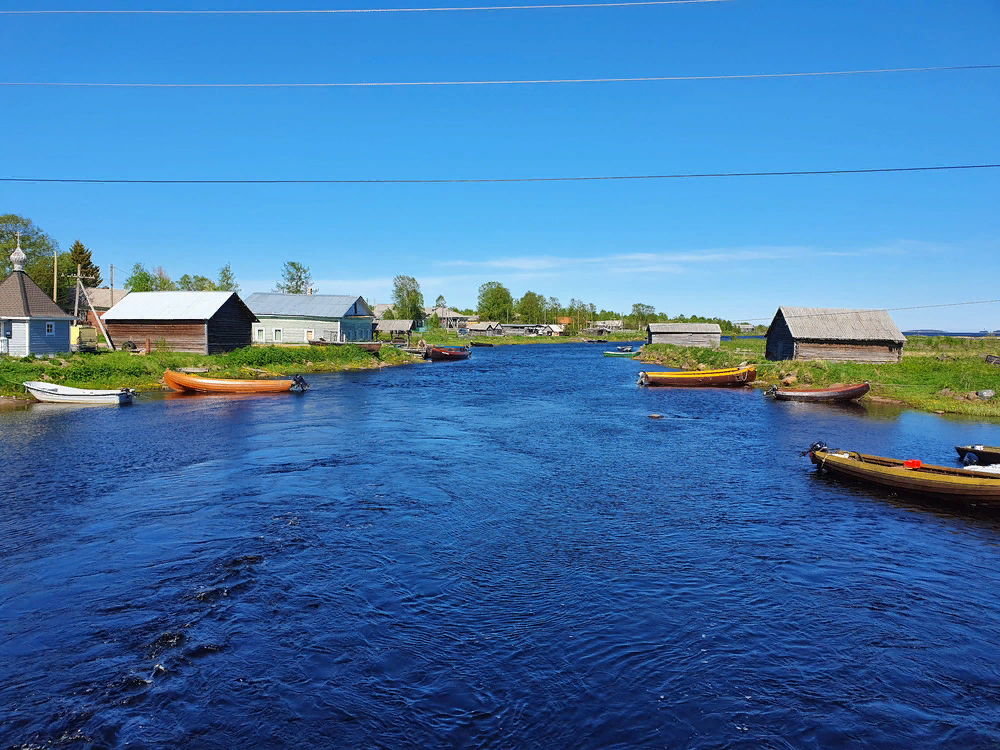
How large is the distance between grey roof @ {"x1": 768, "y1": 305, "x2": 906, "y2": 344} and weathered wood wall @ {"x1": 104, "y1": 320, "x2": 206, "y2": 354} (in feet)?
158

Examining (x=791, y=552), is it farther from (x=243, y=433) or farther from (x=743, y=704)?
(x=243, y=433)

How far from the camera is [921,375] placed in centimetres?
4434

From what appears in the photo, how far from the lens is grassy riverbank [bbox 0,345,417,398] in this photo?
34.5m

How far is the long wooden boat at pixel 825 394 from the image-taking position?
38.9m

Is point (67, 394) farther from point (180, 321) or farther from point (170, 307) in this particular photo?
point (170, 307)

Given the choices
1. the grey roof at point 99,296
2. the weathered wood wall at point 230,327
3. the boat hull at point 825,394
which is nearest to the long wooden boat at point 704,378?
the boat hull at point 825,394

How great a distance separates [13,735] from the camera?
7.19 m

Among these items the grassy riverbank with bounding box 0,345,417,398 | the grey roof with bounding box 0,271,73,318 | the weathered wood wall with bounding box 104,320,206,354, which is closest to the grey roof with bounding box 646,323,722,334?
the grassy riverbank with bounding box 0,345,417,398

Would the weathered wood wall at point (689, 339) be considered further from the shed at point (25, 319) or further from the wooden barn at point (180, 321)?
the shed at point (25, 319)

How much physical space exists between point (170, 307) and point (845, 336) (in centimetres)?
5475

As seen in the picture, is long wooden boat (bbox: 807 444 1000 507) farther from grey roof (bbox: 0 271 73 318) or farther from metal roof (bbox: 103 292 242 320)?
metal roof (bbox: 103 292 242 320)

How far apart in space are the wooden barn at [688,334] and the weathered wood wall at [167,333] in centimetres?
6049

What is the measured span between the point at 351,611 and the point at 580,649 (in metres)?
3.85

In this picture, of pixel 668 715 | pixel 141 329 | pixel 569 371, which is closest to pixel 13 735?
pixel 668 715
